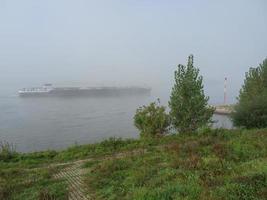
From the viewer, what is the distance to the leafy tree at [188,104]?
2275cm

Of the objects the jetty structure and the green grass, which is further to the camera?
the jetty structure

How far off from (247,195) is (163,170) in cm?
299

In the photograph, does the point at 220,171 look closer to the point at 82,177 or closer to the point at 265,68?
the point at 82,177

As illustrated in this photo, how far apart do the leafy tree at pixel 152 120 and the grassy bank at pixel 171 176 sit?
11776 millimetres

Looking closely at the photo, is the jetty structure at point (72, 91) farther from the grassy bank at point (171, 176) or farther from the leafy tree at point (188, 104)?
the grassy bank at point (171, 176)

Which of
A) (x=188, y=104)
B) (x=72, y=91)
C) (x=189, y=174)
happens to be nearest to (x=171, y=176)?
(x=189, y=174)

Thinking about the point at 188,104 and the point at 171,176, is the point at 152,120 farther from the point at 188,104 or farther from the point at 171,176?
the point at 171,176

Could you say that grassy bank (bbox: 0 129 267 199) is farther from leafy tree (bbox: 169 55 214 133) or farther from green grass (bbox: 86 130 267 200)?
leafy tree (bbox: 169 55 214 133)

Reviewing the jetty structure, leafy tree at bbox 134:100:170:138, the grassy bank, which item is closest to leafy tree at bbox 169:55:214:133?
leafy tree at bbox 134:100:170:138

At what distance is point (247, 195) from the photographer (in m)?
5.84

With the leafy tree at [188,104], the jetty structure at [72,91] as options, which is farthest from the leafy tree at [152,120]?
the jetty structure at [72,91]

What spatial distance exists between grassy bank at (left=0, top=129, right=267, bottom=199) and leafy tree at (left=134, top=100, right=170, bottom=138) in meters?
11.8

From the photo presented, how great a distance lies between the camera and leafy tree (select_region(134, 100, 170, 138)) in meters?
25.0

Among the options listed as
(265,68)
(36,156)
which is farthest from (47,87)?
(36,156)
